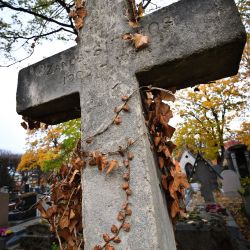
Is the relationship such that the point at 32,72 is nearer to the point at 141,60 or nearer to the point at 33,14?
the point at 141,60

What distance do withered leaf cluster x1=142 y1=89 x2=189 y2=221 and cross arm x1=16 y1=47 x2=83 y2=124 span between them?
628 mm

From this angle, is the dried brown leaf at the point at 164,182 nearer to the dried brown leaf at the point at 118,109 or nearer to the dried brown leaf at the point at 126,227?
the dried brown leaf at the point at 126,227

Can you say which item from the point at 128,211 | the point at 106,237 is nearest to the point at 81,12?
the point at 128,211

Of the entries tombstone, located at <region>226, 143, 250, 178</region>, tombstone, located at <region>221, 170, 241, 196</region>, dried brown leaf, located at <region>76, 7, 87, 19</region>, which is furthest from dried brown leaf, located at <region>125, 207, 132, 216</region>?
tombstone, located at <region>221, 170, 241, 196</region>

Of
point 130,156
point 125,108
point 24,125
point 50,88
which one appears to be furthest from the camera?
point 24,125

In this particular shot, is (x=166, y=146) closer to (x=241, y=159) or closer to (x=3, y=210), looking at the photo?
(x=3, y=210)

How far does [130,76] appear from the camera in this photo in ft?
5.31

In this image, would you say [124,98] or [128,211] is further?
[124,98]

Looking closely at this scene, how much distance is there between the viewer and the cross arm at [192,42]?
143cm

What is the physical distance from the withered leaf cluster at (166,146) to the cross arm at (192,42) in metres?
0.19

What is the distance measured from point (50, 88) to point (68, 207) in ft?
3.22

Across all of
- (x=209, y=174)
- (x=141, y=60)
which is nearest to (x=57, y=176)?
(x=141, y=60)

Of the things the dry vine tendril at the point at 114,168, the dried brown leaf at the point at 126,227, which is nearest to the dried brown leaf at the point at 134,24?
the dry vine tendril at the point at 114,168

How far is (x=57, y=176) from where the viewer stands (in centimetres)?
185
